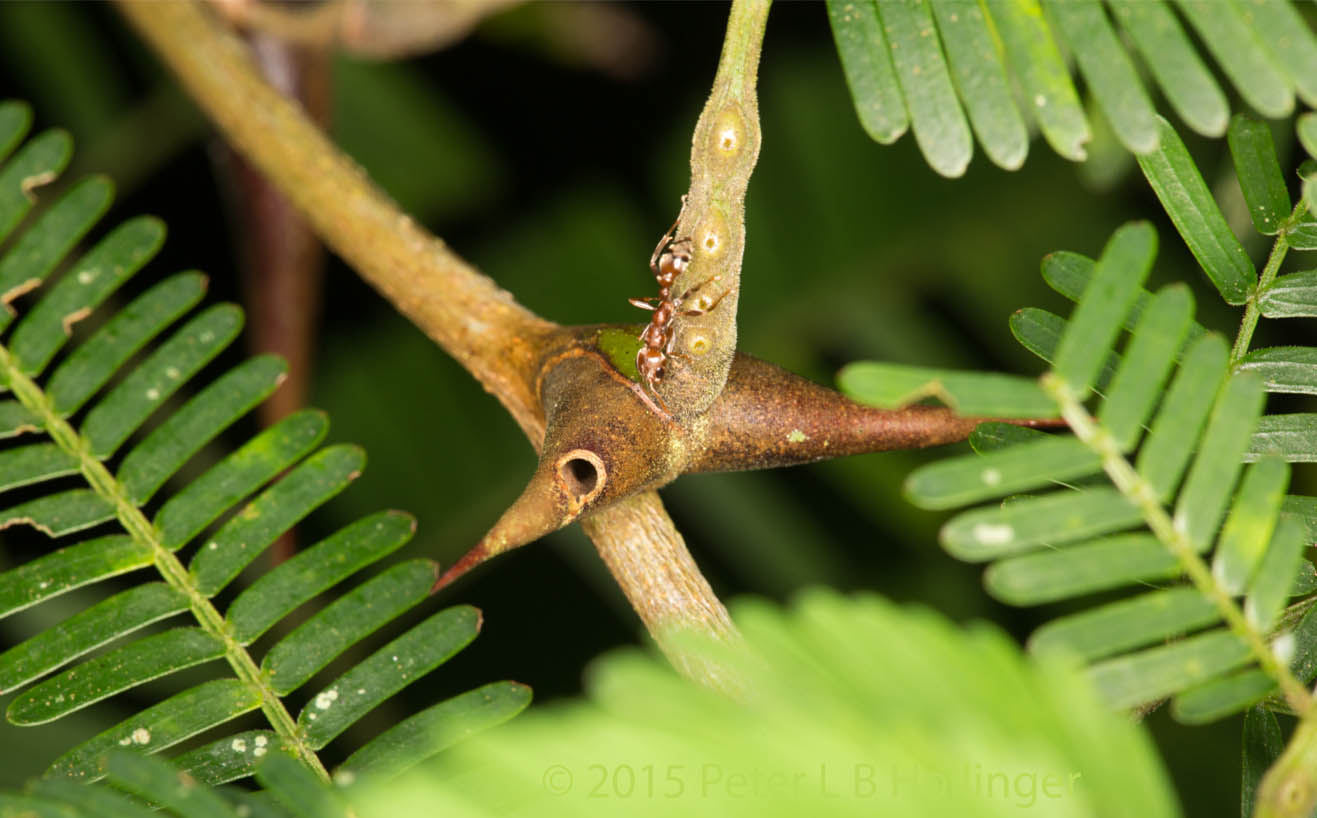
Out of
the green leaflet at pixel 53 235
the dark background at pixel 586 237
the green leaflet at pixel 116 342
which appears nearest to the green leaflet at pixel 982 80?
the green leaflet at pixel 116 342

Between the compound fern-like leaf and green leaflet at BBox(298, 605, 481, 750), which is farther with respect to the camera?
green leaflet at BBox(298, 605, 481, 750)

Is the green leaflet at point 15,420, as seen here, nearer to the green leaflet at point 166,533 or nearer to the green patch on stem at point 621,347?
the green leaflet at point 166,533

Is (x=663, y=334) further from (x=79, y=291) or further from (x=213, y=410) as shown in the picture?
(x=79, y=291)

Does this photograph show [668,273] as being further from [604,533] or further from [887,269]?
[887,269]

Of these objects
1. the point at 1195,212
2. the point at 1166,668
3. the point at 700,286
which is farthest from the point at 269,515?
the point at 1195,212

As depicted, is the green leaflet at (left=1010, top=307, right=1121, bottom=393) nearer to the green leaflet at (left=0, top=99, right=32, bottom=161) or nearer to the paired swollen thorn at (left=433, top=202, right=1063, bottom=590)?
the paired swollen thorn at (left=433, top=202, right=1063, bottom=590)

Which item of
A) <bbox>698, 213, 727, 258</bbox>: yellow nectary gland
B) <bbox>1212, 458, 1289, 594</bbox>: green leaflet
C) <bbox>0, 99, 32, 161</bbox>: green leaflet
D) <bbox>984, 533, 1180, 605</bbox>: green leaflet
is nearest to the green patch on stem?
<bbox>698, 213, 727, 258</bbox>: yellow nectary gland
